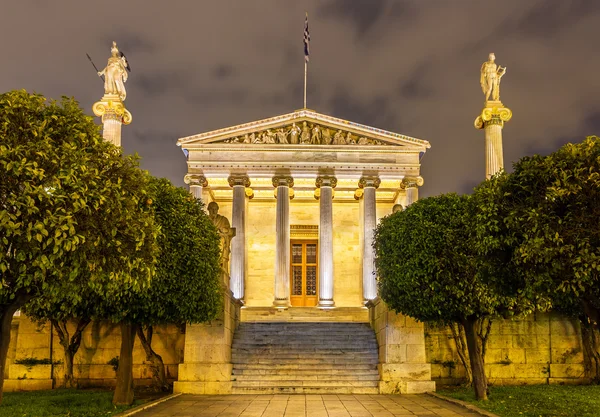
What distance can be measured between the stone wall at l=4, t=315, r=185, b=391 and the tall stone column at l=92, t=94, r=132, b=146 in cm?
1161

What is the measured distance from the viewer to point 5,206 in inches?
383

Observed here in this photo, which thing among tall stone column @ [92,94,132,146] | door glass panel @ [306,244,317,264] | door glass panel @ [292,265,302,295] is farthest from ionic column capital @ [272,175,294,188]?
tall stone column @ [92,94,132,146]

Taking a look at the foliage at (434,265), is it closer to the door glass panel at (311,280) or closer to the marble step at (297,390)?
the marble step at (297,390)

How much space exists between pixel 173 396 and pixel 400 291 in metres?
6.86

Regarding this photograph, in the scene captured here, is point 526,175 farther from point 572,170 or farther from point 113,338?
point 113,338

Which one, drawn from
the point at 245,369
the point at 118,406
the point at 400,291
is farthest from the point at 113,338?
the point at 400,291

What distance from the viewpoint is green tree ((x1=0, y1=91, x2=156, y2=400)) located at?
951cm

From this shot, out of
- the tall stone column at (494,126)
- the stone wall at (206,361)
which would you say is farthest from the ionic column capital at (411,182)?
the stone wall at (206,361)

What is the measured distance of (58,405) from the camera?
15109 mm

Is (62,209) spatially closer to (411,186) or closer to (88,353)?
(88,353)

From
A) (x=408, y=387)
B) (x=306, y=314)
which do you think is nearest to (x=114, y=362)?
(x=408, y=387)

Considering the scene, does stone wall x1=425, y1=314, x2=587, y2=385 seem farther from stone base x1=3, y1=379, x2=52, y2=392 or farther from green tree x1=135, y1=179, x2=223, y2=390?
stone base x1=3, y1=379, x2=52, y2=392

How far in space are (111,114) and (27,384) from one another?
46.5 ft

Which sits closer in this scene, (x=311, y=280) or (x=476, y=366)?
(x=476, y=366)
